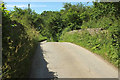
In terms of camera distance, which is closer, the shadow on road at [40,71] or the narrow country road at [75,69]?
the shadow on road at [40,71]

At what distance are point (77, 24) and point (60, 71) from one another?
64.5ft

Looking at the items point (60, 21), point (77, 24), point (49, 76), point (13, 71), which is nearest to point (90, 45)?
point (49, 76)

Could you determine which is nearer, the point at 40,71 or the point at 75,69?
the point at 40,71

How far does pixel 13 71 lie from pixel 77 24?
22.5 meters

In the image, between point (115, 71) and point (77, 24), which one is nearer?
point (115, 71)

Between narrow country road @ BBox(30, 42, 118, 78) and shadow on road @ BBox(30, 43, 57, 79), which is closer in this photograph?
shadow on road @ BBox(30, 43, 57, 79)

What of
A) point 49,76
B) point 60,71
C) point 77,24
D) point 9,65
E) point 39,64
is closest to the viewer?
point 9,65

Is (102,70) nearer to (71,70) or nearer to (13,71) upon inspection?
(71,70)

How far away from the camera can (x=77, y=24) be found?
25328mm

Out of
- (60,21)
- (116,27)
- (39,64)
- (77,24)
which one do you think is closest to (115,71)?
(116,27)

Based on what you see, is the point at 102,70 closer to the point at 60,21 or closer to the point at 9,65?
the point at 9,65

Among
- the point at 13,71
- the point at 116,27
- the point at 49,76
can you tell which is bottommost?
the point at 49,76

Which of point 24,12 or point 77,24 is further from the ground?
point 24,12

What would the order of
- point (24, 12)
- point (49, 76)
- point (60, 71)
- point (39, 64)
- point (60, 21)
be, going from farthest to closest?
point (24, 12) → point (60, 21) → point (39, 64) → point (60, 71) → point (49, 76)
